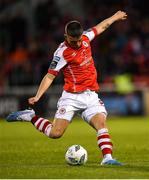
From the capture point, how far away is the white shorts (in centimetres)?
1220

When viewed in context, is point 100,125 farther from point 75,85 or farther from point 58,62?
point 58,62

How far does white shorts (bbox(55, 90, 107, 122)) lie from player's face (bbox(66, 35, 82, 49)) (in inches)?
29.6

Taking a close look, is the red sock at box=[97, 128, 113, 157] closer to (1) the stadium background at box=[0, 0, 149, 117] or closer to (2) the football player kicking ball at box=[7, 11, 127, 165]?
(2) the football player kicking ball at box=[7, 11, 127, 165]

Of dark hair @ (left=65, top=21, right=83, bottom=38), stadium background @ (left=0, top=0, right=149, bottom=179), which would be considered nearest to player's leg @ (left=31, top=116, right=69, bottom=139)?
dark hair @ (left=65, top=21, right=83, bottom=38)

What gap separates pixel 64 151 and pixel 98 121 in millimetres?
3045

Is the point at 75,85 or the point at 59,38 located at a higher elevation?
the point at 59,38

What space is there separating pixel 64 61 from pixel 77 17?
18.5 metres

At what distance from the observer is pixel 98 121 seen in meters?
12.0

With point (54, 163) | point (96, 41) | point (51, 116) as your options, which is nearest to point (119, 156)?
point (54, 163)

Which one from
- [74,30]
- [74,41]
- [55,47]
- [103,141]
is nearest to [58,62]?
[74,41]

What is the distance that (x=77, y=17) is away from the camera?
30.5 meters

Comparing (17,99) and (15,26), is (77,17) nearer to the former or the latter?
(15,26)

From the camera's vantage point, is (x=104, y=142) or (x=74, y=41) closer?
(x=104, y=142)

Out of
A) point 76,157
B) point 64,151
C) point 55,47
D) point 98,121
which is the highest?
point 55,47
